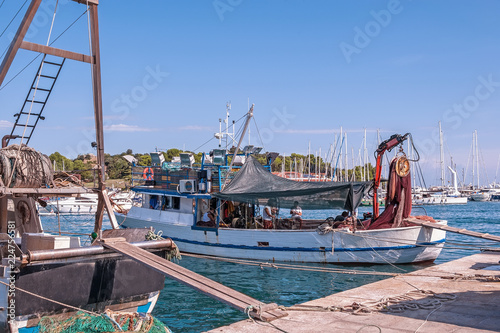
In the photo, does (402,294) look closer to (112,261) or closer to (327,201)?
(112,261)

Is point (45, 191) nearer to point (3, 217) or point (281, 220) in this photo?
point (3, 217)

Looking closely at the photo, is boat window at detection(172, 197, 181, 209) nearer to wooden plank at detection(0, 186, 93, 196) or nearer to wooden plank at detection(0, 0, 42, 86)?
wooden plank at detection(0, 186, 93, 196)

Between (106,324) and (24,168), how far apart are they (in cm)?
439

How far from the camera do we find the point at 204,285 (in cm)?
727

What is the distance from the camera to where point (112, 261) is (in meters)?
9.06

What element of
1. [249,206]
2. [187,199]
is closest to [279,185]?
[249,206]

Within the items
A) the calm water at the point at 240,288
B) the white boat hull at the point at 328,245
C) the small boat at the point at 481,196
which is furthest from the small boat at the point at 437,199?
the white boat hull at the point at 328,245

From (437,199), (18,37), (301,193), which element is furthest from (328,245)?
(437,199)

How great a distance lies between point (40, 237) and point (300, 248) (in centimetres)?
1118

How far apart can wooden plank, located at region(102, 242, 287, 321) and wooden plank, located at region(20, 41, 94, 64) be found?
416cm

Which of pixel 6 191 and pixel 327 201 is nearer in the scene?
pixel 6 191

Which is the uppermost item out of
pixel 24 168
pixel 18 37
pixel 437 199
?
pixel 18 37

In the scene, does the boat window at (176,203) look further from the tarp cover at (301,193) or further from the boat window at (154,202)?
the tarp cover at (301,193)

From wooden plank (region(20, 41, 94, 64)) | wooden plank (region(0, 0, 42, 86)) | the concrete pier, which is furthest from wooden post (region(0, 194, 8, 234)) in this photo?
the concrete pier
